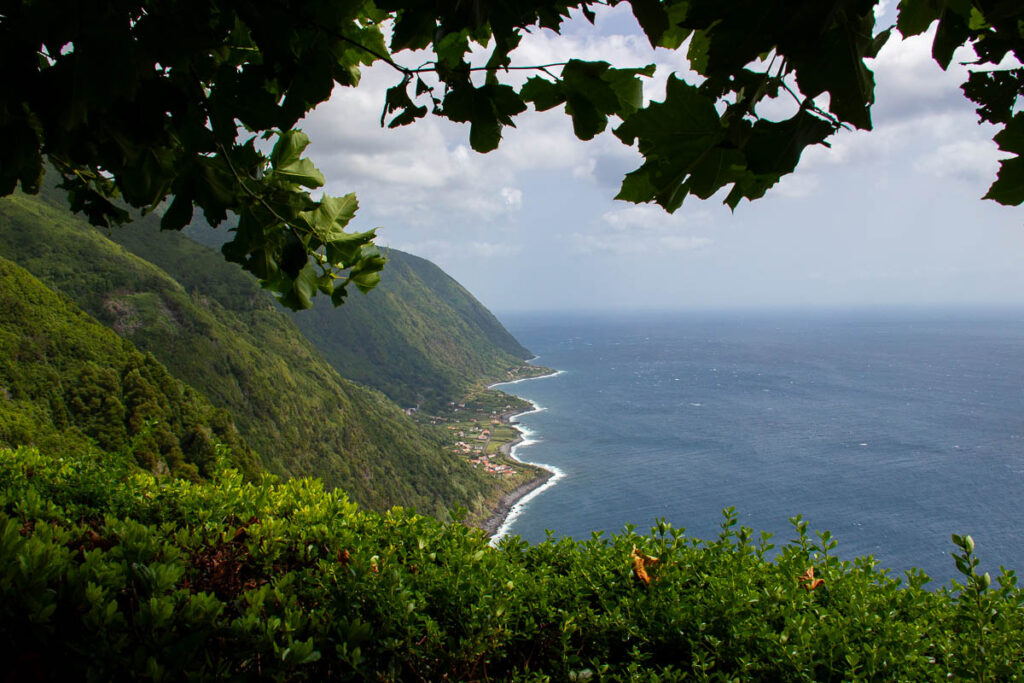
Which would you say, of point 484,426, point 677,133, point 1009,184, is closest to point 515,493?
point 484,426

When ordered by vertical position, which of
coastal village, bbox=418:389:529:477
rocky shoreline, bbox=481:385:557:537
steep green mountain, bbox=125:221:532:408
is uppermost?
steep green mountain, bbox=125:221:532:408

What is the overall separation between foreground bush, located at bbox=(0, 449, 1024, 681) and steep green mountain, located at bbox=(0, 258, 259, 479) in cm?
3177

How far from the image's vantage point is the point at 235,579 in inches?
116

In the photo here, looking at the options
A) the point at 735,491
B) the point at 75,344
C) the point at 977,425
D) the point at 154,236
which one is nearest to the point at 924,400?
the point at 977,425

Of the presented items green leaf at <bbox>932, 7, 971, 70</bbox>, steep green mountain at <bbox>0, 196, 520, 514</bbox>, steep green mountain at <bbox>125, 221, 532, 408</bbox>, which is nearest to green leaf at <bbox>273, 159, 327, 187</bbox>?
green leaf at <bbox>932, 7, 971, 70</bbox>

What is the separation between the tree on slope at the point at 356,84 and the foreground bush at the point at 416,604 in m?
1.40

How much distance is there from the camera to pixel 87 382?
131ft

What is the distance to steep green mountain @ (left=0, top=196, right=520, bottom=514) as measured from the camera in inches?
2913

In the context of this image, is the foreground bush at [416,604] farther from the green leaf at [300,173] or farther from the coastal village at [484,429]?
the coastal village at [484,429]

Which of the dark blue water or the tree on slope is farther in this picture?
the dark blue water

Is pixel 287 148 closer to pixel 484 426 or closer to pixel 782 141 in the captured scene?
pixel 782 141

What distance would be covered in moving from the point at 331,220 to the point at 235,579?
6.04ft

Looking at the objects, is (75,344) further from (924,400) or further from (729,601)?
(924,400)

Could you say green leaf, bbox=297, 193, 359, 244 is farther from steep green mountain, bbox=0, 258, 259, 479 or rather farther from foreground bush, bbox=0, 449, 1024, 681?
steep green mountain, bbox=0, 258, 259, 479
